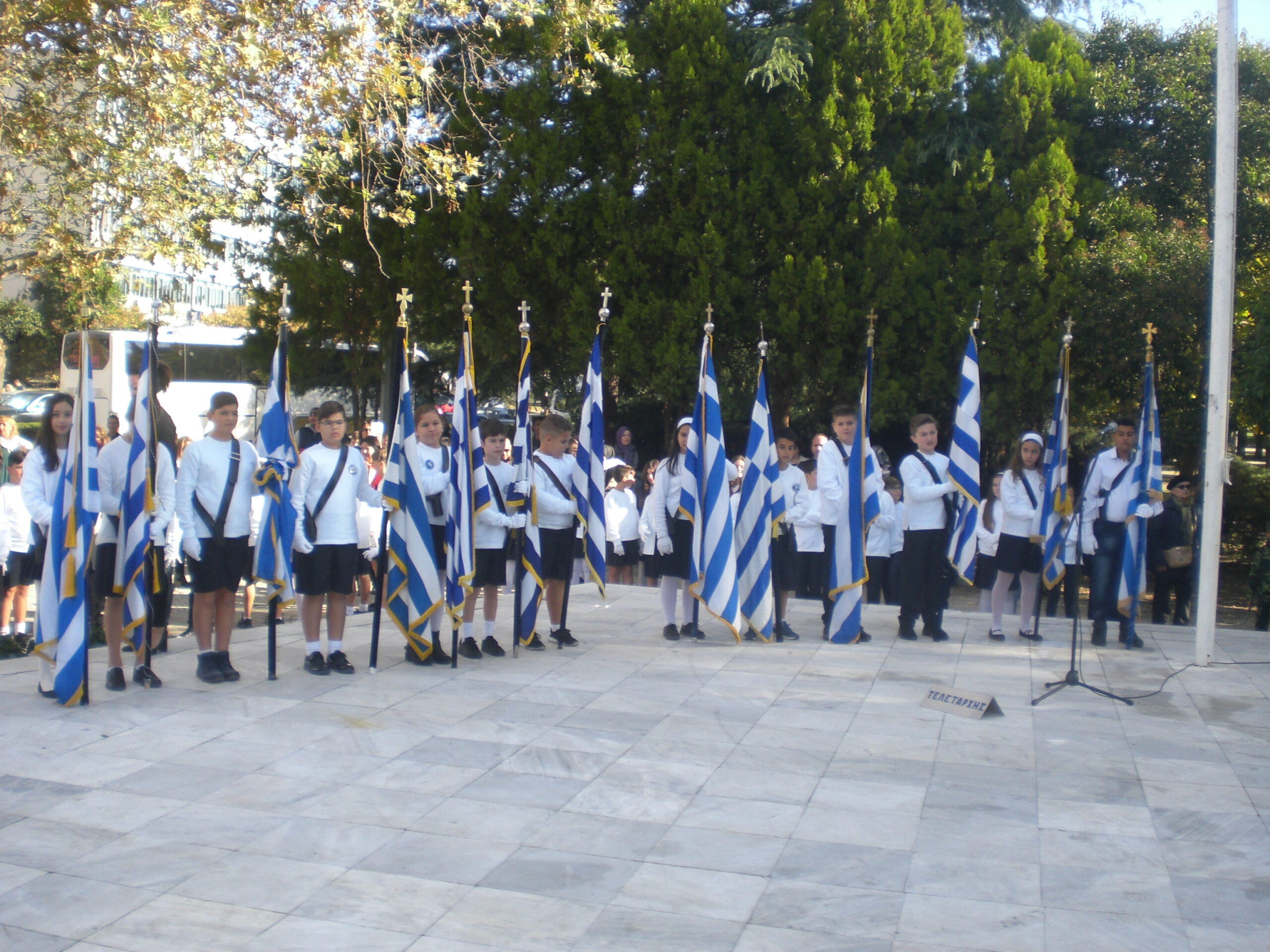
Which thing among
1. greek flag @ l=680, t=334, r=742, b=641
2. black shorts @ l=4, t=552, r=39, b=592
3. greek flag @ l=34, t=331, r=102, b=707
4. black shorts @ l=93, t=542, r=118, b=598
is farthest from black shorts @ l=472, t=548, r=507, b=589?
black shorts @ l=4, t=552, r=39, b=592

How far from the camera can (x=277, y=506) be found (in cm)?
696

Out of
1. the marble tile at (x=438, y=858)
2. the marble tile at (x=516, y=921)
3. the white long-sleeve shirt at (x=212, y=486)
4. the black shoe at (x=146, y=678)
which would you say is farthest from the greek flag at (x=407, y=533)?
the marble tile at (x=516, y=921)

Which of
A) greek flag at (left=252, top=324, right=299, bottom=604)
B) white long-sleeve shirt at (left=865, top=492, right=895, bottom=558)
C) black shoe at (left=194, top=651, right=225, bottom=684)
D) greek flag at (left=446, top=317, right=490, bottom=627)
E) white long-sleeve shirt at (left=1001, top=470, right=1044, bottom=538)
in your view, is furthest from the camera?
white long-sleeve shirt at (left=865, top=492, right=895, bottom=558)

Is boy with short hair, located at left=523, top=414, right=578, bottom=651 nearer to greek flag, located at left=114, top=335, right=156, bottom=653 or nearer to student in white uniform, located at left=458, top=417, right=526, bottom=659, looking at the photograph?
student in white uniform, located at left=458, top=417, right=526, bottom=659

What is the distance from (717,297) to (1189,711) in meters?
10.2

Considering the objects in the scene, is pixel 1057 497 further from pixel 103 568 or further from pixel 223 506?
pixel 103 568

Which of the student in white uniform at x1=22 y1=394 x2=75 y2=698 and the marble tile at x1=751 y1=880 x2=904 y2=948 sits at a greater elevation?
the student in white uniform at x1=22 y1=394 x2=75 y2=698

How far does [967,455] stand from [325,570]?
5.05 meters

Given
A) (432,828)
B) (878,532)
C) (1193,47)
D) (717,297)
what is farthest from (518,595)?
(1193,47)

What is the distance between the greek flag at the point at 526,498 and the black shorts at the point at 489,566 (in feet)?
0.47

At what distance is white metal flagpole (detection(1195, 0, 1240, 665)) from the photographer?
7832 mm

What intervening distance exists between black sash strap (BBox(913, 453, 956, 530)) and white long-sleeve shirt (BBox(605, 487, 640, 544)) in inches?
152

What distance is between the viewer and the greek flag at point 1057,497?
8.10 m

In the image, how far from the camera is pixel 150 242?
10875 millimetres
